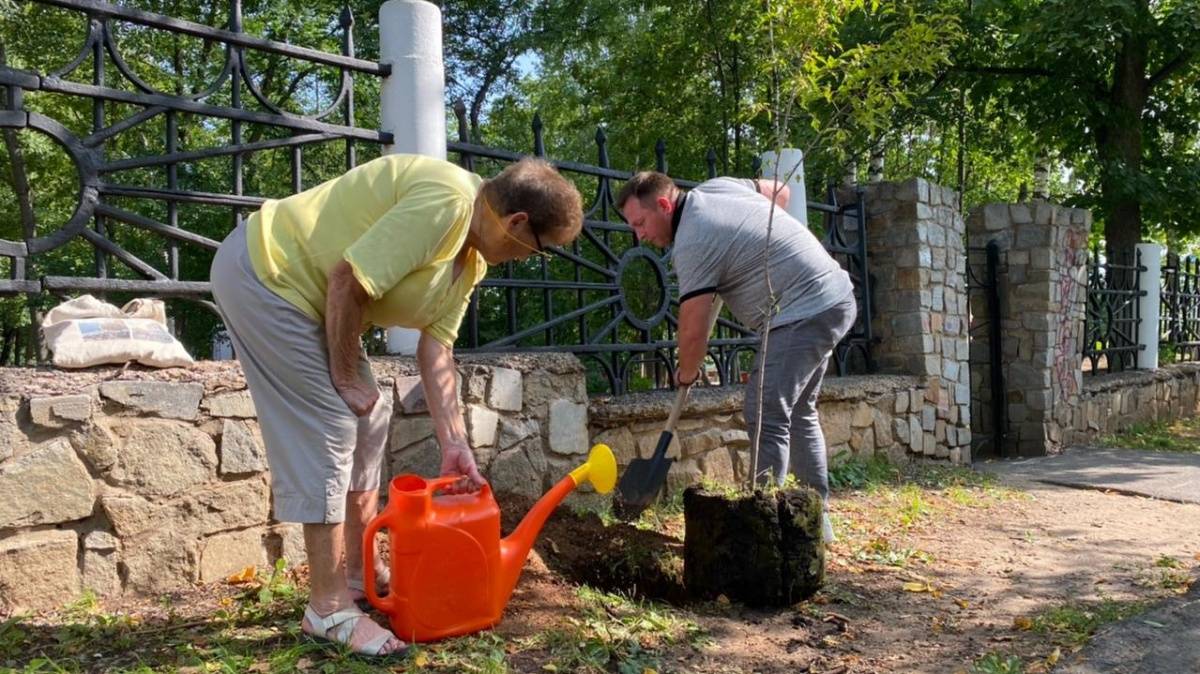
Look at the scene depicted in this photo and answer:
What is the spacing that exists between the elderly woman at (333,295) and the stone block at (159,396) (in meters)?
0.57

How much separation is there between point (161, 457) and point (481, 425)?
3.57 ft

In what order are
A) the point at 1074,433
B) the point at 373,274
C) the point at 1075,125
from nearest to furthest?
the point at 373,274
the point at 1074,433
the point at 1075,125

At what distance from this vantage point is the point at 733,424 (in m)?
4.18

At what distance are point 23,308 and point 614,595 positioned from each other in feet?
40.4

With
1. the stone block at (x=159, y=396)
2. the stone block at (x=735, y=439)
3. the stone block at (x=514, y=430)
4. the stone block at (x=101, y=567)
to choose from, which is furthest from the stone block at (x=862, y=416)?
the stone block at (x=101, y=567)

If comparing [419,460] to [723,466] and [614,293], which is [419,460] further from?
[723,466]

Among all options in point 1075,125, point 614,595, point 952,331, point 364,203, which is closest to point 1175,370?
point 1075,125

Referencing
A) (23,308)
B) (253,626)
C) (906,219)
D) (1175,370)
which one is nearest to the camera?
(253,626)

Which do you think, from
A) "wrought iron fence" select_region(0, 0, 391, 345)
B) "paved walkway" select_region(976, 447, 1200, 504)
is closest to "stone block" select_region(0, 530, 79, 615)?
"wrought iron fence" select_region(0, 0, 391, 345)

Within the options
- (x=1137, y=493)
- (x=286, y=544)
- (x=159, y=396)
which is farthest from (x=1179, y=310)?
(x=159, y=396)

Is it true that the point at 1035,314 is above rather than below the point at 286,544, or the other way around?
above

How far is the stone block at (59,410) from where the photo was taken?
2.26 m

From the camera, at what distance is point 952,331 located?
219 inches

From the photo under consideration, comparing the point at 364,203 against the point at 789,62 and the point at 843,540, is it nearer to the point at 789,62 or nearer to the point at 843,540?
the point at 789,62
